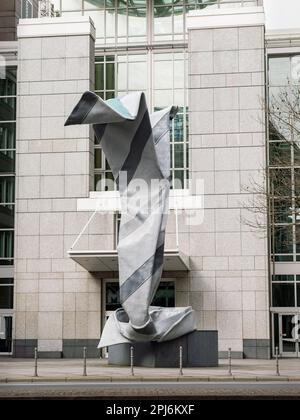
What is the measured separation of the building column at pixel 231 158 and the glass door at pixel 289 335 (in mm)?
1740

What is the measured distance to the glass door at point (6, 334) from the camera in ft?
126

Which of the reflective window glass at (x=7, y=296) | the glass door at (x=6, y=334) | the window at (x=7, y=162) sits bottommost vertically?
the glass door at (x=6, y=334)

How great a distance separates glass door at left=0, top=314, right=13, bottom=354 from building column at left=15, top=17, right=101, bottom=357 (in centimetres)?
196

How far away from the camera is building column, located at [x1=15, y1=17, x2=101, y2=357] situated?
3659 cm

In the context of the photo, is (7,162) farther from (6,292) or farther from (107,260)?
(107,260)

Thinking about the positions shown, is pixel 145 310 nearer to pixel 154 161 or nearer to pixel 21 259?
pixel 154 161

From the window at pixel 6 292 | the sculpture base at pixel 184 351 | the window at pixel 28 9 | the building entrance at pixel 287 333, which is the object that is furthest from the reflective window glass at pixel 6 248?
the sculpture base at pixel 184 351

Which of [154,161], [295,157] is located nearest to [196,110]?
[295,157]

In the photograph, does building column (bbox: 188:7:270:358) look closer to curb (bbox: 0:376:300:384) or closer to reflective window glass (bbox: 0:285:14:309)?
reflective window glass (bbox: 0:285:14:309)

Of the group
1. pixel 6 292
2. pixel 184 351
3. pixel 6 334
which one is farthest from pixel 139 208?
A: pixel 6 334

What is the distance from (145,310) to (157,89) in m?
17.0

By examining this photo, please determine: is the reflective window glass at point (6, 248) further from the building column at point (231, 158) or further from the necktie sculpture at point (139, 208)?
the necktie sculpture at point (139, 208)

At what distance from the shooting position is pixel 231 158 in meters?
36.6

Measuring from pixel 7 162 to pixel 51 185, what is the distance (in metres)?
3.07
